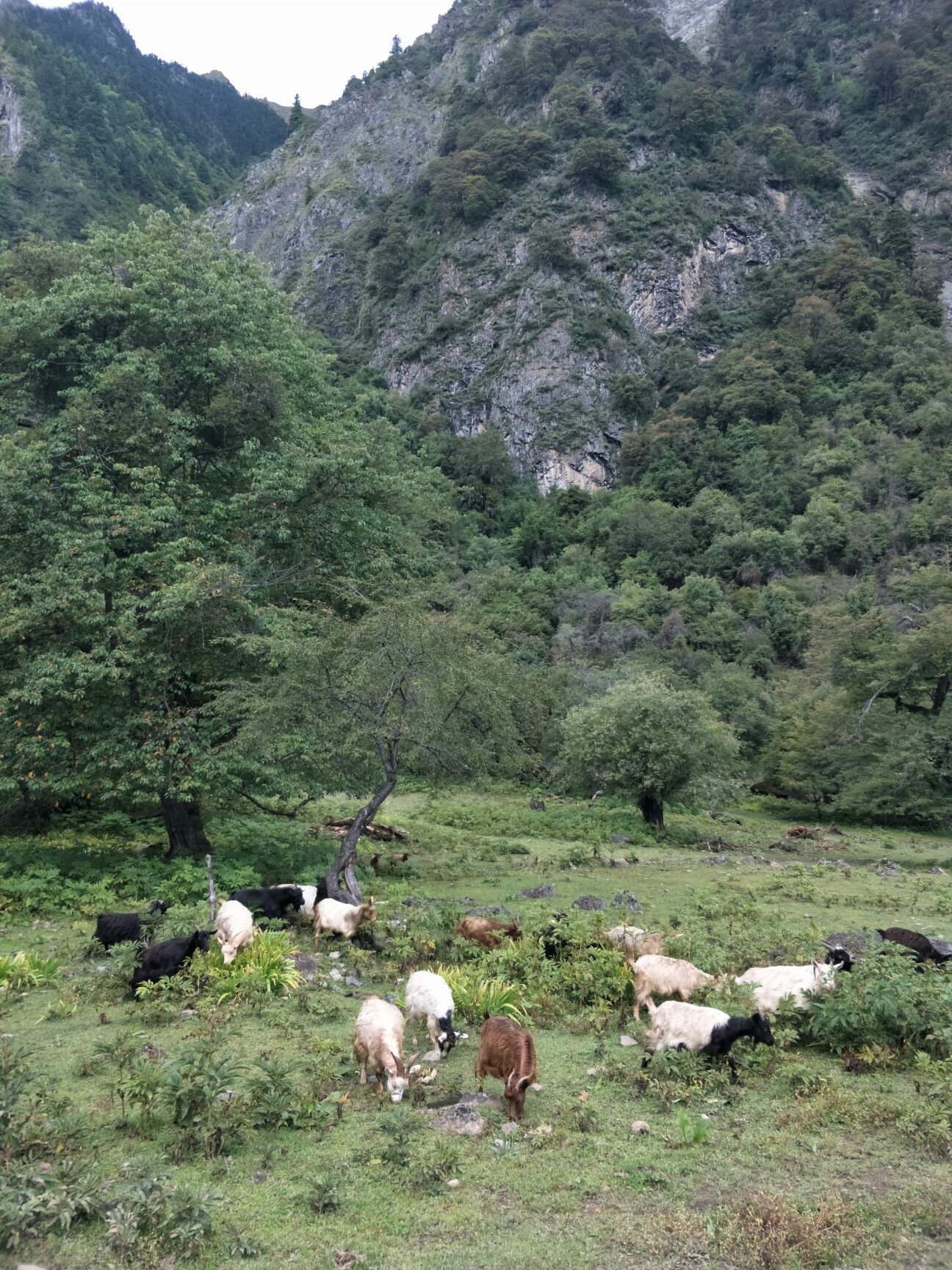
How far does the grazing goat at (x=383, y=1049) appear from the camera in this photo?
679cm

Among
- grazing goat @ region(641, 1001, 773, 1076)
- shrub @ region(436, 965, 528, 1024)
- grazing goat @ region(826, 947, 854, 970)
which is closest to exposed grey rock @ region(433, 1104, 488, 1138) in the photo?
grazing goat @ region(641, 1001, 773, 1076)

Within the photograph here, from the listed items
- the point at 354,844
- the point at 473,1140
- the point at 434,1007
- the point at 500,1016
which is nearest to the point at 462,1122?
the point at 473,1140

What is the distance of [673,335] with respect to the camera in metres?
90.4

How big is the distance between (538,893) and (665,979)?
708 centimetres

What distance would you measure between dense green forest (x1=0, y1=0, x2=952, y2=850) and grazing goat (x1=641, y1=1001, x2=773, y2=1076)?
7.53 meters

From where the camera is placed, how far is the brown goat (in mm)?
10938

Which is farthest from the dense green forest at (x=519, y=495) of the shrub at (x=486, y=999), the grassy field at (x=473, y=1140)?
the shrub at (x=486, y=999)

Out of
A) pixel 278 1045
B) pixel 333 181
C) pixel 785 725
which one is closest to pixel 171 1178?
pixel 278 1045

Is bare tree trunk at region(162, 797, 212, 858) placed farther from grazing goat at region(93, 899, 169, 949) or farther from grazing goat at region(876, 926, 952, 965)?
grazing goat at region(876, 926, 952, 965)

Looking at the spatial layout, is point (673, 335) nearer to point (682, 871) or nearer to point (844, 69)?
point (844, 69)

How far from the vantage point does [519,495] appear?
80.4 m

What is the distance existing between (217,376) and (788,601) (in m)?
48.2

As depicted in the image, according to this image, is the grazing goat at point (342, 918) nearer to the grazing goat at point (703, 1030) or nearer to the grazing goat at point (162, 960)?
the grazing goat at point (162, 960)

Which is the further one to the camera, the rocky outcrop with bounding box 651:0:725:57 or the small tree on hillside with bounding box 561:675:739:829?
the rocky outcrop with bounding box 651:0:725:57
